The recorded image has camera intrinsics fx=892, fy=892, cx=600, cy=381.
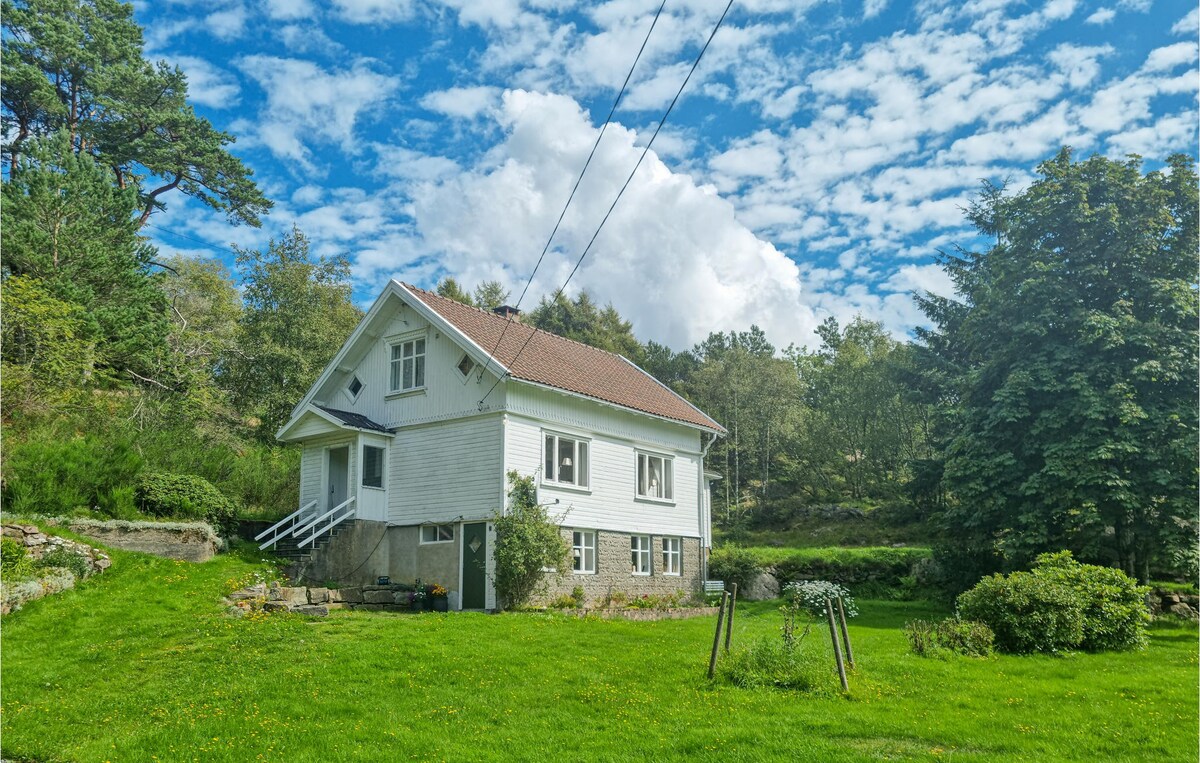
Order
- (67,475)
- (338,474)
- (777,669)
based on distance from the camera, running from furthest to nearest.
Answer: (338,474) → (67,475) → (777,669)

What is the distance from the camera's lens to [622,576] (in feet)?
87.1

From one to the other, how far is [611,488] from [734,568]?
23.1 feet

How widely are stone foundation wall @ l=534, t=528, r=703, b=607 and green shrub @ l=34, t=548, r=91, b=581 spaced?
10379mm

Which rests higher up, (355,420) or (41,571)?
(355,420)

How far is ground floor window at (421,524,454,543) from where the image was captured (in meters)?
24.3

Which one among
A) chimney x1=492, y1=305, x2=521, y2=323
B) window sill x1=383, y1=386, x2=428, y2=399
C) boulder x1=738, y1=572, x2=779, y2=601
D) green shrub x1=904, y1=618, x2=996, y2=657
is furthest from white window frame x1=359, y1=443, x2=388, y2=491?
green shrub x1=904, y1=618, x2=996, y2=657

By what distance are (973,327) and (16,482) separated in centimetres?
2777

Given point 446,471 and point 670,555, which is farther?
point 670,555

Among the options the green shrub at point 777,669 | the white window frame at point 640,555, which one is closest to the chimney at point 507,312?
the white window frame at point 640,555

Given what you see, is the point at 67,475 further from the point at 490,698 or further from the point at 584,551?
the point at 490,698

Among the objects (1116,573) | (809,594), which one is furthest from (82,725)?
(1116,573)

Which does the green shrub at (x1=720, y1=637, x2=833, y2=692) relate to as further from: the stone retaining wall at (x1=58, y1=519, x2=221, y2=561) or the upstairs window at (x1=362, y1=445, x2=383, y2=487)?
the upstairs window at (x1=362, y1=445, x2=383, y2=487)

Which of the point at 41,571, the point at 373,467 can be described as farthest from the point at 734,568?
the point at 41,571

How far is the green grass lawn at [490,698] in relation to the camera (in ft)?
32.8
